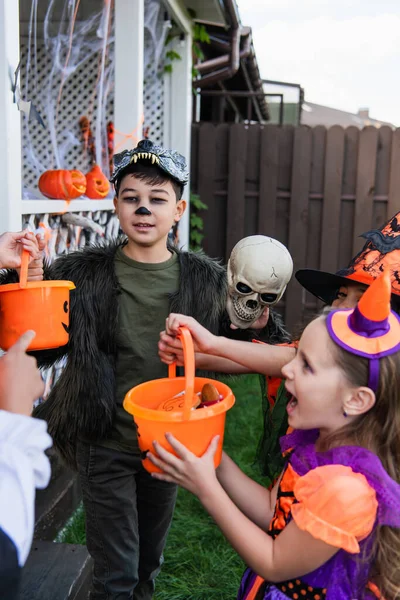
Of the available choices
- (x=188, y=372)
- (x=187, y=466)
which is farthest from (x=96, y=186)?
(x=187, y=466)

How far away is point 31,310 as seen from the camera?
68.2 inches

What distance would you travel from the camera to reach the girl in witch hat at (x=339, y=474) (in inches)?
50.1

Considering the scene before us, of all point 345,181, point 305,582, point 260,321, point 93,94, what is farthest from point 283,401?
point 345,181

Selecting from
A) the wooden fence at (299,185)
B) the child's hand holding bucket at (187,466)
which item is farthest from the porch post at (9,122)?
the wooden fence at (299,185)

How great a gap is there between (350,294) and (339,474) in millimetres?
743

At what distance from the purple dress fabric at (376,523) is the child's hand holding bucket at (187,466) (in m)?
0.27

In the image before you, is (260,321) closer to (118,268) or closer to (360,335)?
(118,268)

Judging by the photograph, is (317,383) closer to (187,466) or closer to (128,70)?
→ (187,466)

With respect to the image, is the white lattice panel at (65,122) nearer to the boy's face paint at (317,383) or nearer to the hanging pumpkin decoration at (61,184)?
the hanging pumpkin decoration at (61,184)

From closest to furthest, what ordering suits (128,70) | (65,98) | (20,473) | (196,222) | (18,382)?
Answer: (20,473)
(18,382)
(128,70)
(65,98)
(196,222)

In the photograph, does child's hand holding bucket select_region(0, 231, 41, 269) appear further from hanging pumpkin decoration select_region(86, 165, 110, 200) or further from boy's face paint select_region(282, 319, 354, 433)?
hanging pumpkin decoration select_region(86, 165, 110, 200)

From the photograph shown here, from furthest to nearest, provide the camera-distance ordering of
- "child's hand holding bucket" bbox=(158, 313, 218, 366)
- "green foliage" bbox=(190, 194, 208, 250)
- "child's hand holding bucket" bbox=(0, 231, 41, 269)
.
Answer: "green foliage" bbox=(190, 194, 208, 250), "child's hand holding bucket" bbox=(0, 231, 41, 269), "child's hand holding bucket" bbox=(158, 313, 218, 366)

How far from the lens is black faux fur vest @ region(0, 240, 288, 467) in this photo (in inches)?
83.0

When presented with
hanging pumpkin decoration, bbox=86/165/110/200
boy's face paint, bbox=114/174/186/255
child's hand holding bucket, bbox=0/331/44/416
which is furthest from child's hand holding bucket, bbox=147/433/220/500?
hanging pumpkin decoration, bbox=86/165/110/200
